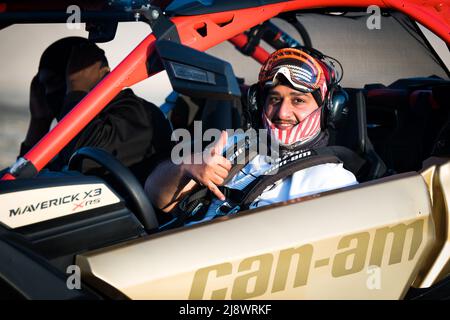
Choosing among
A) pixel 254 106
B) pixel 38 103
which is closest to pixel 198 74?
pixel 254 106

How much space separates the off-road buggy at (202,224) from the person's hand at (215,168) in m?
0.25

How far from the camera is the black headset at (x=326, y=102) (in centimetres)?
216

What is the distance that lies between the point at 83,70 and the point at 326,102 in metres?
1.13

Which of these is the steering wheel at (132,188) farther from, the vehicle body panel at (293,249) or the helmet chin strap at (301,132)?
the helmet chin strap at (301,132)

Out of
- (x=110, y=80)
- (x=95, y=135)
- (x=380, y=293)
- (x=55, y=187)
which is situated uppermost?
Result: (x=110, y=80)

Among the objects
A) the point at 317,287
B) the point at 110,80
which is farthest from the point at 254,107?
the point at 317,287

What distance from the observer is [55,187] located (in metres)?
1.61

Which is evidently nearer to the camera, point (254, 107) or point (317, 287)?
point (317, 287)

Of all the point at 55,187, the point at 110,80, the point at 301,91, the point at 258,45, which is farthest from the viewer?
the point at 258,45

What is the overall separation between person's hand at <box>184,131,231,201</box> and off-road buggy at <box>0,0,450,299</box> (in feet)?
0.81

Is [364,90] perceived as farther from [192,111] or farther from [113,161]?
[113,161]

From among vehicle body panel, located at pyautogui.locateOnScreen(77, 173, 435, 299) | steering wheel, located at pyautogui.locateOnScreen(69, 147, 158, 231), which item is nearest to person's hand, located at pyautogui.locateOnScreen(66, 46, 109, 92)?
steering wheel, located at pyautogui.locateOnScreen(69, 147, 158, 231)

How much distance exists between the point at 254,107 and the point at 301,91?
17 centimetres

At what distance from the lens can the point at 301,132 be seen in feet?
7.07
